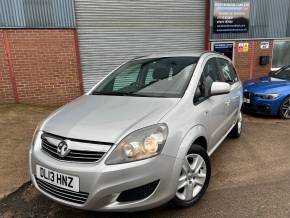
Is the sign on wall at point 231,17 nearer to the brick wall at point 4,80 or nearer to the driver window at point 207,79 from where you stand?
the driver window at point 207,79

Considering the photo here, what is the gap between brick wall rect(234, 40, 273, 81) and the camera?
34.1 ft

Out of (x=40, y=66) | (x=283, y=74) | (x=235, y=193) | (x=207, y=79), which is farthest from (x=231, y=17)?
(x=235, y=193)

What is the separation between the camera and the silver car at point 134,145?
2334 millimetres

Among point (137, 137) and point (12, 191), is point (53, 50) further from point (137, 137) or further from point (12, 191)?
point (137, 137)

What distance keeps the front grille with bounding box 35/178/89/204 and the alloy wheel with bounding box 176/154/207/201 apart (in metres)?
0.91

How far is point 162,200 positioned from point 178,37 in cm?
773

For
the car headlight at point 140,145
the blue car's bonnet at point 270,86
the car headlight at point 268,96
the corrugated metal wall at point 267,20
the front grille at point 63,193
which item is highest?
the corrugated metal wall at point 267,20

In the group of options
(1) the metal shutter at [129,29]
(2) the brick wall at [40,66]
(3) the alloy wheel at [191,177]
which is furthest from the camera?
(1) the metal shutter at [129,29]

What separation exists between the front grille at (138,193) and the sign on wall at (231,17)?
8416 mm

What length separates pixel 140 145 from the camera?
2.40 metres

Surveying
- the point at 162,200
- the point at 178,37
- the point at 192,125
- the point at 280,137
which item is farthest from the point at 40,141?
the point at 178,37

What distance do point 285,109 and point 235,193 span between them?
4031 millimetres

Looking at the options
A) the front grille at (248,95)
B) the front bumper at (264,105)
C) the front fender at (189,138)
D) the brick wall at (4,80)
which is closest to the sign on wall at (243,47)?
the front grille at (248,95)

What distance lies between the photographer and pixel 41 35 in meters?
7.32
